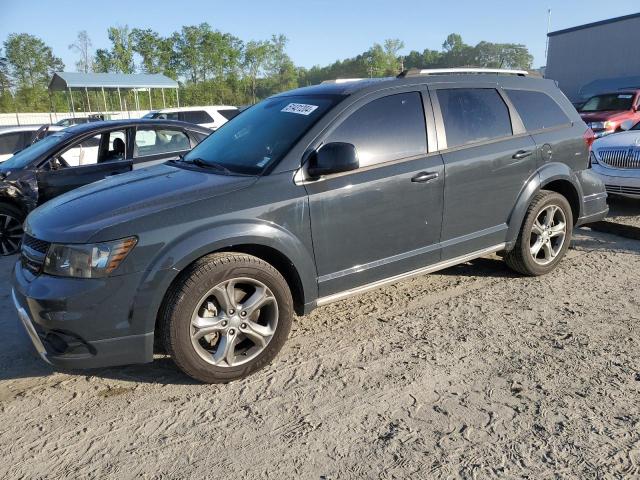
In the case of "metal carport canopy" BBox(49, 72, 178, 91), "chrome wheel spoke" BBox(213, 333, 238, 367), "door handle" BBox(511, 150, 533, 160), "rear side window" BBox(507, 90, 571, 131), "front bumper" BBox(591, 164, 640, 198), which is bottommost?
"chrome wheel spoke" BBox(213, 333, 238, 367)

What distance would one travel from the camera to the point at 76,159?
6523 millimetres

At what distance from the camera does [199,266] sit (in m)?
2.94

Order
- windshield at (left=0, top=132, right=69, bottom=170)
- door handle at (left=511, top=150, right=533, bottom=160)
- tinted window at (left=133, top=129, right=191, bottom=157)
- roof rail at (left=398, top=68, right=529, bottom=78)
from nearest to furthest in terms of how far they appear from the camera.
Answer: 1. roof rail at (left=398, top=68, right=529, bottom=78)
2. door handle at (left=511, top=150, right=533, bottom=160)
3. windshield at (left=0, top=132, right=69, bottom=170)
4. tinted window at (left=133, top=129, right=191, bottom=157)

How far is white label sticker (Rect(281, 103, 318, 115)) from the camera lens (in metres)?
3.67

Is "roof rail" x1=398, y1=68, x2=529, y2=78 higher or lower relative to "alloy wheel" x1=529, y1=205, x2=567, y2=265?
higher

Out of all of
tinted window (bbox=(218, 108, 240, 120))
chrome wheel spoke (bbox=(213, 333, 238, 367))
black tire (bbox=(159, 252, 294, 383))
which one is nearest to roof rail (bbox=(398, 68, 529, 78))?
black tire (bbox=(159, 252, 294, 383))

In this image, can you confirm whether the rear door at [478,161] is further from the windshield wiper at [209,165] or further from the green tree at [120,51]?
the green tree at [120,51]

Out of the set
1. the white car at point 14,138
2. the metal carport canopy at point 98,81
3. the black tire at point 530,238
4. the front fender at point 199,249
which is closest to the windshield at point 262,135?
the front fender at point 199,249

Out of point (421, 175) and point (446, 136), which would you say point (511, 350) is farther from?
point (446, 136)

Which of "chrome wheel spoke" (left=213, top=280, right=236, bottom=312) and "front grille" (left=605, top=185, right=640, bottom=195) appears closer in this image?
"chrome wheel spoke" (left=213, top=280, right=236, bottom=312)

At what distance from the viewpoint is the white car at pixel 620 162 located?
271 inches

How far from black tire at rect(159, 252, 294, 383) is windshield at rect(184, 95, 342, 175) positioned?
27.0 inches

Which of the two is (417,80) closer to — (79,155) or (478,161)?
(478,161)

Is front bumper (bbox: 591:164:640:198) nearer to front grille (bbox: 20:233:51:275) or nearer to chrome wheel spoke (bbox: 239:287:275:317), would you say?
chrome wheel spoke (bbox: 239:287:275:317)
